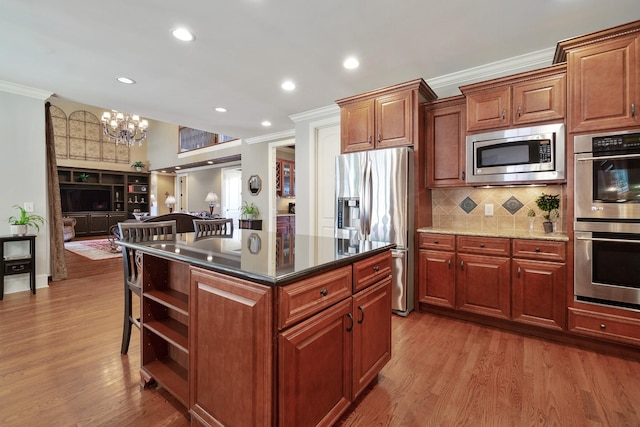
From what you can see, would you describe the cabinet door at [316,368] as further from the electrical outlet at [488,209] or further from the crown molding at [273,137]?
the crown molding at [273,137]

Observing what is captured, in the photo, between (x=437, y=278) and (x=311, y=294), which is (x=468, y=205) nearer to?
(x=437, y=278)

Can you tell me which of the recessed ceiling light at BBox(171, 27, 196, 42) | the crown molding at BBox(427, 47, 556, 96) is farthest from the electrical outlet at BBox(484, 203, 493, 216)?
the recessed ceiling light at BBox(171, 27, 196, 42)

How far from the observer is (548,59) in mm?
2883

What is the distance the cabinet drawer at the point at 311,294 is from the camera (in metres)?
1.15

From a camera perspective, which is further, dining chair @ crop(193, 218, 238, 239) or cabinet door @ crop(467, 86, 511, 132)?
dining chair @ crop(193, 218, 238, 239)

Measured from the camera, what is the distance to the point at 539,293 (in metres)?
2.54

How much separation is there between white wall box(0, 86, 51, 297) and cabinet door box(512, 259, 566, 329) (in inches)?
224

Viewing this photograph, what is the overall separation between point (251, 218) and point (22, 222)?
3.89m

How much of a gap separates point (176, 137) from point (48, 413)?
1001 cm

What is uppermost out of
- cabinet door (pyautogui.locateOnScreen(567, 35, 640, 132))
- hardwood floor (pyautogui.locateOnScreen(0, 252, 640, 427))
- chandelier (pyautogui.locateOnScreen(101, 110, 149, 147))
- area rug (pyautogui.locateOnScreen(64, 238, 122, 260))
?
chandelier (pyautogui.locateOnScreen(101, 110, 149, 147))

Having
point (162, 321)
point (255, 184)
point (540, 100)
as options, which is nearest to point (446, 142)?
point (540, 100)

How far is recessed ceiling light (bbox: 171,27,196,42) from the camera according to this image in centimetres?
256

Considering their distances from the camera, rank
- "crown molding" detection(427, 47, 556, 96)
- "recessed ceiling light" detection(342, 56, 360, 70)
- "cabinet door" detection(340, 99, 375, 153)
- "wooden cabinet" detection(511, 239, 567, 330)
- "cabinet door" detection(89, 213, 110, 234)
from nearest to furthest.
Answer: "wooden cabinet" detection(511, 239, 567, 330) < "crown molding" detection(427, 47, 556, 96) < "recessed ceiling light" detection(342, 56, 360, 70) < "cabinet door" detection(340, 99, 375, 153) < "cabinet door" detection(89, 213, 110, 234)

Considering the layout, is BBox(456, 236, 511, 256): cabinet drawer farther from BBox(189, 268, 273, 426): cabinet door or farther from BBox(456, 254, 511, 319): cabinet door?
BBox(189, 268, 273, 426): cabinet door
